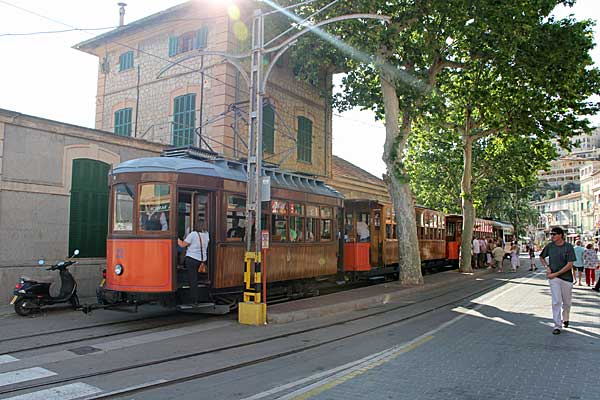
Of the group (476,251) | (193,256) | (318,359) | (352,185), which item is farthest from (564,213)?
(318,359)

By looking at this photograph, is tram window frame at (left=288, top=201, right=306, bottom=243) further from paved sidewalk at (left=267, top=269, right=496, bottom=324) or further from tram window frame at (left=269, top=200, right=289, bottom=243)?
paved sidewalk at (left=267, top=269, right=496, bottom=324)

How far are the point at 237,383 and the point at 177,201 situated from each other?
464 centimetres

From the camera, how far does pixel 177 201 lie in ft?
31.7

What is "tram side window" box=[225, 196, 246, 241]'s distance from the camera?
34.9 feet

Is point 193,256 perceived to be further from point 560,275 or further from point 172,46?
point 172,46

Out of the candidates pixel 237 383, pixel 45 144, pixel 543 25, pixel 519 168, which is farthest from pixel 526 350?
pixel 519 168

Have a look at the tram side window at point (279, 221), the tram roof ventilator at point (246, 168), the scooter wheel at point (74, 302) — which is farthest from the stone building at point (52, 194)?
the tram side window at point (279, 221)

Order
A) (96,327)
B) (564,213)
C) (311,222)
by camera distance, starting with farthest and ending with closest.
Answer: (564,213), (311,222), (96,327)

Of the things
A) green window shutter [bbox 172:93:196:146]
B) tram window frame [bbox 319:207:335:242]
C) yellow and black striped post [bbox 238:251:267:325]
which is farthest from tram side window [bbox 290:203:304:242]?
green window shutter [bbox 172:93:196:146]

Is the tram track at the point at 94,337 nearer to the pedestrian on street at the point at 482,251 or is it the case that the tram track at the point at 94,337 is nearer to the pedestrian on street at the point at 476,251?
the pedestrian on street at the point at 476,251

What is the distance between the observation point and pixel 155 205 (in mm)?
9641

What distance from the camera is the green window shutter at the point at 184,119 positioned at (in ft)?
60.0

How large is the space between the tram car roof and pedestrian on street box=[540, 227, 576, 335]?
617 cm

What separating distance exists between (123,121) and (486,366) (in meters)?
17.9
